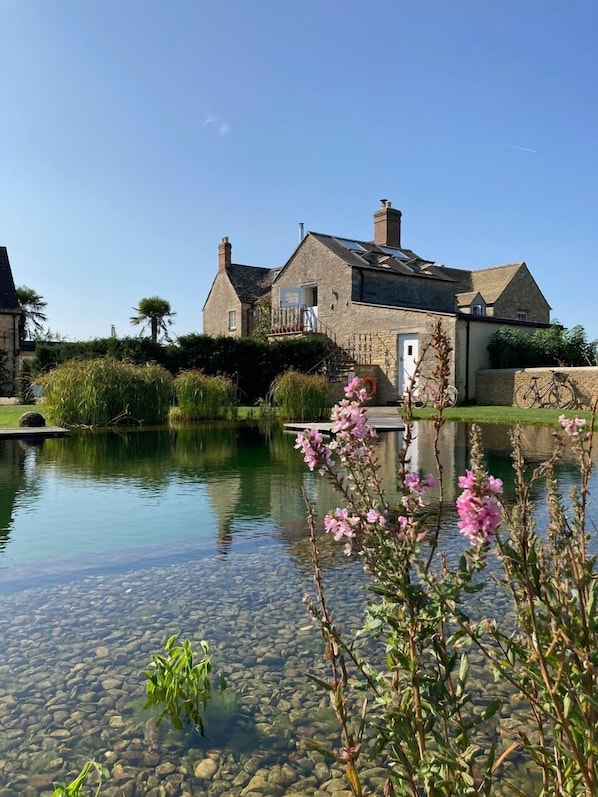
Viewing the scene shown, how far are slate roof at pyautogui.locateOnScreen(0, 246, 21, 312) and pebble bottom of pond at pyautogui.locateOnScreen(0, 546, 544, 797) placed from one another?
88.7 ft

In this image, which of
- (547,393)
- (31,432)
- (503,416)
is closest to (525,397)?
(547,393)

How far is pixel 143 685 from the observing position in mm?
3084

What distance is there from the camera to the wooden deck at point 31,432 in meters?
12.7

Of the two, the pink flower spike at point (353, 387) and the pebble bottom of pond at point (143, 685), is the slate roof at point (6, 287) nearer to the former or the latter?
the pebble bottom of pond at point (143, 685)

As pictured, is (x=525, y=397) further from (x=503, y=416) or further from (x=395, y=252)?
(x=395, y=252)

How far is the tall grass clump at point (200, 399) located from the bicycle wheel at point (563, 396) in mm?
11135

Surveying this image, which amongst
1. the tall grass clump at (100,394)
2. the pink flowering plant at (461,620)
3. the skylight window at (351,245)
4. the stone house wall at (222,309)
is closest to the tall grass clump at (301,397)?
the tall grass clump at (100,394)

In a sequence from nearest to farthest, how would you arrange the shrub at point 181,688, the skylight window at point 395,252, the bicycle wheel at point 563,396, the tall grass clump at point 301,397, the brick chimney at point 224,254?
the shrub at point 181,688, the tall grass clump at point 301,397, the bicycle wheel at point 563,396, the skylight window at point 395,252, the brick chimney at point 224,254

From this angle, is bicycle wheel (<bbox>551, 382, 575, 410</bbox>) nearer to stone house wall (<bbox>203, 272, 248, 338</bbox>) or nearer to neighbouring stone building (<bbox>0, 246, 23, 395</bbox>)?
stone house wall (<bbox>203, 272, 248, 338</bbox>)

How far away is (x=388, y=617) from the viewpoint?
5.87 ft

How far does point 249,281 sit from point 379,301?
402 inches

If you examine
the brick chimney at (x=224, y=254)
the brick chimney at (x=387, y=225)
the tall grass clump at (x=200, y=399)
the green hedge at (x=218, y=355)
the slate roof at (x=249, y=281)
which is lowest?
the tall grass clump at (x=200, y=399)

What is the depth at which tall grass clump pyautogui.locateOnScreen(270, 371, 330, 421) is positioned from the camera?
17.5 metres

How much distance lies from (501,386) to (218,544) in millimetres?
20066
